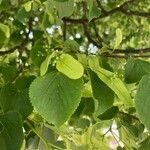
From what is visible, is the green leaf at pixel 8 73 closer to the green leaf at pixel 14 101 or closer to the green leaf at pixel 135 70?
the green leaf at pixel 14 101

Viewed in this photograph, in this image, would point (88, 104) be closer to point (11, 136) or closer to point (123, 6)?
point (11, 136)

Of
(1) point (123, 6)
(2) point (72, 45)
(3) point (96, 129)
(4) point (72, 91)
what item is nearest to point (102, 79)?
(4) point (72, 91)

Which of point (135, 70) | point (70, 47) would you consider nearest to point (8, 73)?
point (70, 47)

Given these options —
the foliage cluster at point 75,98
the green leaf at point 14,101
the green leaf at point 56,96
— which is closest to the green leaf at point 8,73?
the foliage cluster at point 75,98

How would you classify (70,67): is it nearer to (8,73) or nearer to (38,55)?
(38,55)

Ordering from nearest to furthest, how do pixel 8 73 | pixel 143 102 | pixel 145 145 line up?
pixel 143 102 → pixel 145 145 → pixel 8 73

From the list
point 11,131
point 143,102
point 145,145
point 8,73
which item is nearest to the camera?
point 143,102

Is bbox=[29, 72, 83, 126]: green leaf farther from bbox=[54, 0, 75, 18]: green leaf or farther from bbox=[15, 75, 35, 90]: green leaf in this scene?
bbox=[54, 0, 75, 18]: green leaf
